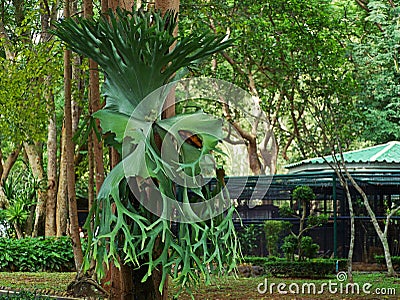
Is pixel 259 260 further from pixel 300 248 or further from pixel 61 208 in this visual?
pixel 61 208

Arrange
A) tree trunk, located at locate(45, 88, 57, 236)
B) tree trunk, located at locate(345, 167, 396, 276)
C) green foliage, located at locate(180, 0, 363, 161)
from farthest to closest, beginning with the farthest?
tree trunk, located at locate(45, 88, 57, 236) < green foliage, located at locate(180, 0, 363, 161) < tree trunk, located at locate(345, 167, 396, 276)

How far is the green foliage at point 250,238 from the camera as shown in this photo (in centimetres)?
1309

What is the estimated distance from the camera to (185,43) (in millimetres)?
3801

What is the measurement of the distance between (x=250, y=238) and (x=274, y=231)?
62 cm

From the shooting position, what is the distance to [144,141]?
3.75m

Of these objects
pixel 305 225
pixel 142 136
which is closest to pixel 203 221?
pixel 142 136

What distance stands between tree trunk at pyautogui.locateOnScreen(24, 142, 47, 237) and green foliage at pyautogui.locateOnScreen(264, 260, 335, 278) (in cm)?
610

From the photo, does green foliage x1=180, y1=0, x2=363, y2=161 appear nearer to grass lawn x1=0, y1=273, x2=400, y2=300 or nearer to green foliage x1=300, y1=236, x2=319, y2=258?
green foliage x1=300, y1=236, x2=319, y2=258

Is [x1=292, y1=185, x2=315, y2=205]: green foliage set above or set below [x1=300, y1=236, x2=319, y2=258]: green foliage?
above

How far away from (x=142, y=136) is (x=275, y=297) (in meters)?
5.14

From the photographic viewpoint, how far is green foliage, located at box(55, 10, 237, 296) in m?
3.73

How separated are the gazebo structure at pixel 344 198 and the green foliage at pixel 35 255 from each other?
3.64 m

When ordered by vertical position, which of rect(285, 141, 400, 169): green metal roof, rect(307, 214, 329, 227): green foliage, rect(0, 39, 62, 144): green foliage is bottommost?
rect(307, 214, 329, 227): green foliage

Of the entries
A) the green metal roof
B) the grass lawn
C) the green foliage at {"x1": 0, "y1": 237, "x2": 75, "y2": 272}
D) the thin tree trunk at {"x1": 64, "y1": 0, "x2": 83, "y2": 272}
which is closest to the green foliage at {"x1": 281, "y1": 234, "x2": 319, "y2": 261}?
the grass lawn
